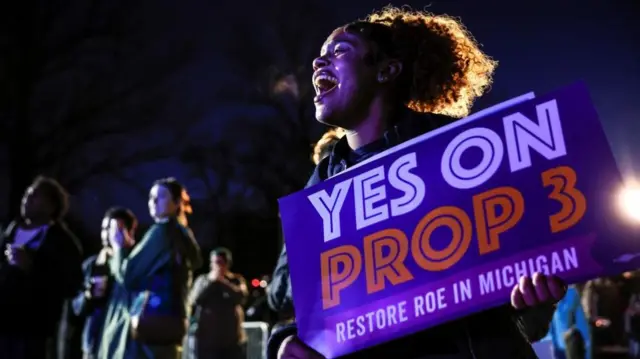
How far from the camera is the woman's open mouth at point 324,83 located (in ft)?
6.84

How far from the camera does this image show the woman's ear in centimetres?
212

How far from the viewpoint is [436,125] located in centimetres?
188

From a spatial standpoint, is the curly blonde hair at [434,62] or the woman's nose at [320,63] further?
the curly blonde hair at [434,62]

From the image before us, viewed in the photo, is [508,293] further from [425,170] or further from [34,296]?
[34,296]

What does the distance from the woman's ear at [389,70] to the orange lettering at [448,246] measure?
2.10 feet

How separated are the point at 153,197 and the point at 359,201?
150 inches

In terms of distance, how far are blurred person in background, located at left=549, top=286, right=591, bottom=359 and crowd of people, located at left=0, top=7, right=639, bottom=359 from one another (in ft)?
0.08

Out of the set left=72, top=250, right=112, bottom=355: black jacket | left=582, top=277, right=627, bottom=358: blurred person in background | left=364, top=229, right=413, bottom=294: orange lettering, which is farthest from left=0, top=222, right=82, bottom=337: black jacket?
left=582, top=277, right=627, bottom=358: blurred person in background

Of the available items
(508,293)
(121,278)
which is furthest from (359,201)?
(121,278)

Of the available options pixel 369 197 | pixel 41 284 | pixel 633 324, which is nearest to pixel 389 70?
pixel 369 197

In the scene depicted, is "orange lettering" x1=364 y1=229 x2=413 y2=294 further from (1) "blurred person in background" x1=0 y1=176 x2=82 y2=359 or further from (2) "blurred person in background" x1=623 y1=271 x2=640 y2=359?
(2) "blurred person in background" x1=623 y1=271 x2=640 y2=359

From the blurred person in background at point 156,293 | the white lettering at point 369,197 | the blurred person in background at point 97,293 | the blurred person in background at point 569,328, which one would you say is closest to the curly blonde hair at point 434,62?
the white lettering at point 369,197

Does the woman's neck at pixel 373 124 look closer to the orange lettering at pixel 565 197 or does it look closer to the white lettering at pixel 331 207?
the white lettering at pixel 331 207

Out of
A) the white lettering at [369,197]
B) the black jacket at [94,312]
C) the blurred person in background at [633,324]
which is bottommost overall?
the white lettering at [369,197]
